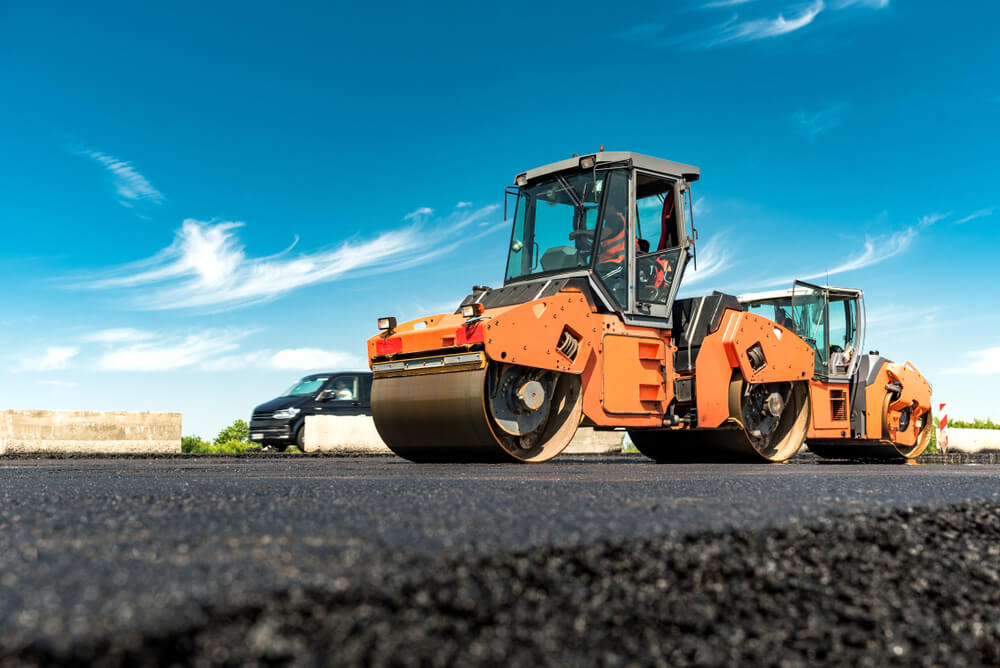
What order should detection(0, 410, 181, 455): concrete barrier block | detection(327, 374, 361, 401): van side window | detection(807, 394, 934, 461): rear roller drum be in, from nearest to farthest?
detection(807, 394, 934, 461): rear roller drum < detection(0, 410, 181, 455): concrete barrier block < detection(327, 374, 361, 401): van side window

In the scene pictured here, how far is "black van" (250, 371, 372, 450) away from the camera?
1459 centimetres

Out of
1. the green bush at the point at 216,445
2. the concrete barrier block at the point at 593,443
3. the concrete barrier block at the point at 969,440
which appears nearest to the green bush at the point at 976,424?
the concrete barrier block at the point at 969,440

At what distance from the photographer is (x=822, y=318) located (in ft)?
37.0

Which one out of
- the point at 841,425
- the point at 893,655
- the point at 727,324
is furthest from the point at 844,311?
the point at 893,655

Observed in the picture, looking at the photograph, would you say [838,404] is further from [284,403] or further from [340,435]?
[284,403]

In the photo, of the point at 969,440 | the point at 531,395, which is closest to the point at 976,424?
the point at 969,440

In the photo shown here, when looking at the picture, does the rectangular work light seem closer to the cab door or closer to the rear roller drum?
the cab door

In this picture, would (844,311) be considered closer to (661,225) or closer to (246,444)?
(661,225)

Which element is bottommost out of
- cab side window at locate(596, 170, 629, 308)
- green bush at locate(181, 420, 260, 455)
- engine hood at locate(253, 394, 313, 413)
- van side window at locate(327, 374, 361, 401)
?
green bush at locate(181, 420, 260, 455)

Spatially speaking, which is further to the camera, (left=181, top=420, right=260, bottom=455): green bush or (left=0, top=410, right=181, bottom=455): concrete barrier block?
(left=181, top=420, right=260, bottom=455): green bush

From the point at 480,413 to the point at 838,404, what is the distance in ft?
20.2

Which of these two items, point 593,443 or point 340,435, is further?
point 593,443

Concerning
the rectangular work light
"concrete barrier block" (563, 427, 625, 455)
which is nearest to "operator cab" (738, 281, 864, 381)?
the rectangular work light

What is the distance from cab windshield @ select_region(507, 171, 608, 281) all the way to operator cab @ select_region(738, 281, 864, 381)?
350 cm
